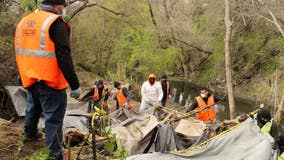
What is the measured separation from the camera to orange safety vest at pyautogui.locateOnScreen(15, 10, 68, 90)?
3318 mm

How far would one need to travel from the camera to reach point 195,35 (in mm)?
23094

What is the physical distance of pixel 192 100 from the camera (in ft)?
67.4

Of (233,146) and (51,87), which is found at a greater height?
(51,87)

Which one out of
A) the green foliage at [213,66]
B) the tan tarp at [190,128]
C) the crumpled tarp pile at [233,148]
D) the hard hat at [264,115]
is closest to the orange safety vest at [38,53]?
the crumpled tarp pile at [233,148]

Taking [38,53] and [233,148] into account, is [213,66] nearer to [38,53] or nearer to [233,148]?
[233,148]

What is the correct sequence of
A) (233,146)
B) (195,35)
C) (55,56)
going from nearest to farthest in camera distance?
(55,56) → (233,146) → (195,35)

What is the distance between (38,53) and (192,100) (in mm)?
17654

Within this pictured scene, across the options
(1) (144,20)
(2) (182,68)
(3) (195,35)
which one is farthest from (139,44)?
(2) (182,68)

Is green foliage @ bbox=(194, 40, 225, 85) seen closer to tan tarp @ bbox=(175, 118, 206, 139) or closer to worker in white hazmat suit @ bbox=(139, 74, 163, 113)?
worker in white hazmat suit @ bbox=(139, 74, 163, 113)

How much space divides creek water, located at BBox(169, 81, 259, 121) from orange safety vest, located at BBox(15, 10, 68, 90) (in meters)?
12.0

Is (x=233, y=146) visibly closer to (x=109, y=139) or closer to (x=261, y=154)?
(x=261, y=154)

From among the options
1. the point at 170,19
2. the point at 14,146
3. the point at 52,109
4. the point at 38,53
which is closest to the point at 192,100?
the point at 170,19

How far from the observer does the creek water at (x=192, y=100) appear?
17891 mm

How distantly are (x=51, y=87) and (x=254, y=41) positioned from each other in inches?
772
